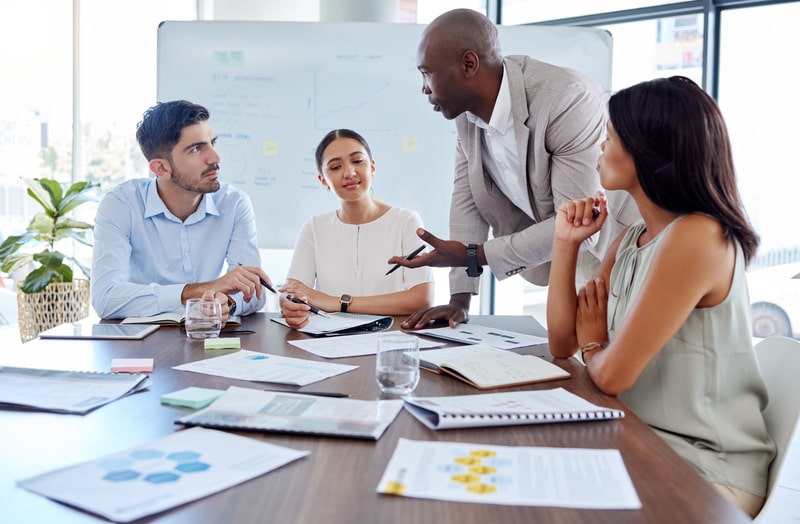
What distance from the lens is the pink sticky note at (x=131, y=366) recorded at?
1.47 m

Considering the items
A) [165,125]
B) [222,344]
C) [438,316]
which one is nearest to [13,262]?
[165,125]

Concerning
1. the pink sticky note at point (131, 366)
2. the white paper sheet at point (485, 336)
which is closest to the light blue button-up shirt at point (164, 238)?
the white paper sheet at point (485, 336)

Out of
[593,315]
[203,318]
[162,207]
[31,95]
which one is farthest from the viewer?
[31,95]

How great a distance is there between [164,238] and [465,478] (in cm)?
192

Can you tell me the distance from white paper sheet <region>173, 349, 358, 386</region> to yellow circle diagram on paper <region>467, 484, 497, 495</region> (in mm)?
562

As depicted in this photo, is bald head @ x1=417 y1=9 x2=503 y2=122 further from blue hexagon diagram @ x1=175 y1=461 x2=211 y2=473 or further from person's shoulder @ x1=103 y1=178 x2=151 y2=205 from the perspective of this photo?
blue hexagon diagram @ x1=175 y1=461 x2=211 y2=473

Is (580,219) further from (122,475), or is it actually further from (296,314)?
(122,475)

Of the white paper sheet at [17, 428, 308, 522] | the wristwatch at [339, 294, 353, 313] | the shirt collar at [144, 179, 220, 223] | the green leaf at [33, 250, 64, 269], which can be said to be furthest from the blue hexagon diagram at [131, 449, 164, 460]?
the green leaf at [33, 250, 64, 269]

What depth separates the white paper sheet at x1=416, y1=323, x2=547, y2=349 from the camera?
1.80 m

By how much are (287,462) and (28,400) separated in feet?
1.76

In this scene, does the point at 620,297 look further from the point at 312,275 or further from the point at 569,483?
the point at 312,275

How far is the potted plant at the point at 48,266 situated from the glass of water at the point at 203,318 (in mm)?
2223

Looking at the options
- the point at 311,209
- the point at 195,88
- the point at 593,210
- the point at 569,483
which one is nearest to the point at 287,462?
the point at 569,483

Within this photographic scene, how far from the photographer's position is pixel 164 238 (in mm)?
2576
